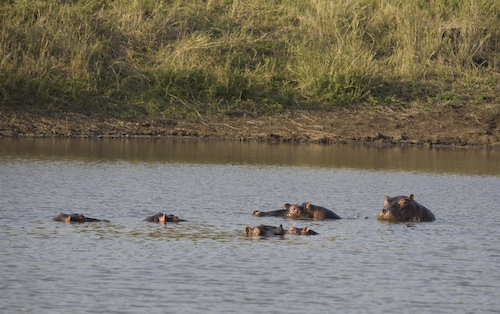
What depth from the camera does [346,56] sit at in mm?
21812

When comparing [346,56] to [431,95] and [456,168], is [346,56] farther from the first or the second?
[456,168]

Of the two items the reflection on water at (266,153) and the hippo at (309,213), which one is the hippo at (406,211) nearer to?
the hippo at (309,213)

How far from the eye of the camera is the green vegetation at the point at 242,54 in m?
20.8

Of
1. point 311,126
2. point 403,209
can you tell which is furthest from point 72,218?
point 311,126

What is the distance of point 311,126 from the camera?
20312mm

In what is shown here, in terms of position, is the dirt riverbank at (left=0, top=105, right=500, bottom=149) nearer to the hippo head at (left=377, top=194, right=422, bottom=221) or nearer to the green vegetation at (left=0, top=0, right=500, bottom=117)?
the green vegetation at (left=0, top=0, right=500, bottom=117)

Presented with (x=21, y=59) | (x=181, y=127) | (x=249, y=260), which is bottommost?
(x=249, y=260)

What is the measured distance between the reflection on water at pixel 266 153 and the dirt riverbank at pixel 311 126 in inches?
20.3

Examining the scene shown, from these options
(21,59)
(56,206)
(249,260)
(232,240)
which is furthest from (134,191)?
(21,59)

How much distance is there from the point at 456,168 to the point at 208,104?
7083mm

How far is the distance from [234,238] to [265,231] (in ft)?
1.27

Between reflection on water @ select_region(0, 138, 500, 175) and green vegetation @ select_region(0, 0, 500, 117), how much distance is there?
201 cm

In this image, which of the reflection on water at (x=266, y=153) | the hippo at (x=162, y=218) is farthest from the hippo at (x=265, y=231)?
the reflection on water at (x=266, y=153)

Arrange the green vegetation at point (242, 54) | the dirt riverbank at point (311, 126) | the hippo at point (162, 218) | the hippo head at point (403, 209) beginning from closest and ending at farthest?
the hippo at point (162, 218)
the hippo head at point (403, 209)
the dirt riverbank at point (311, 126)
the green vegetation at point (242, 54)
